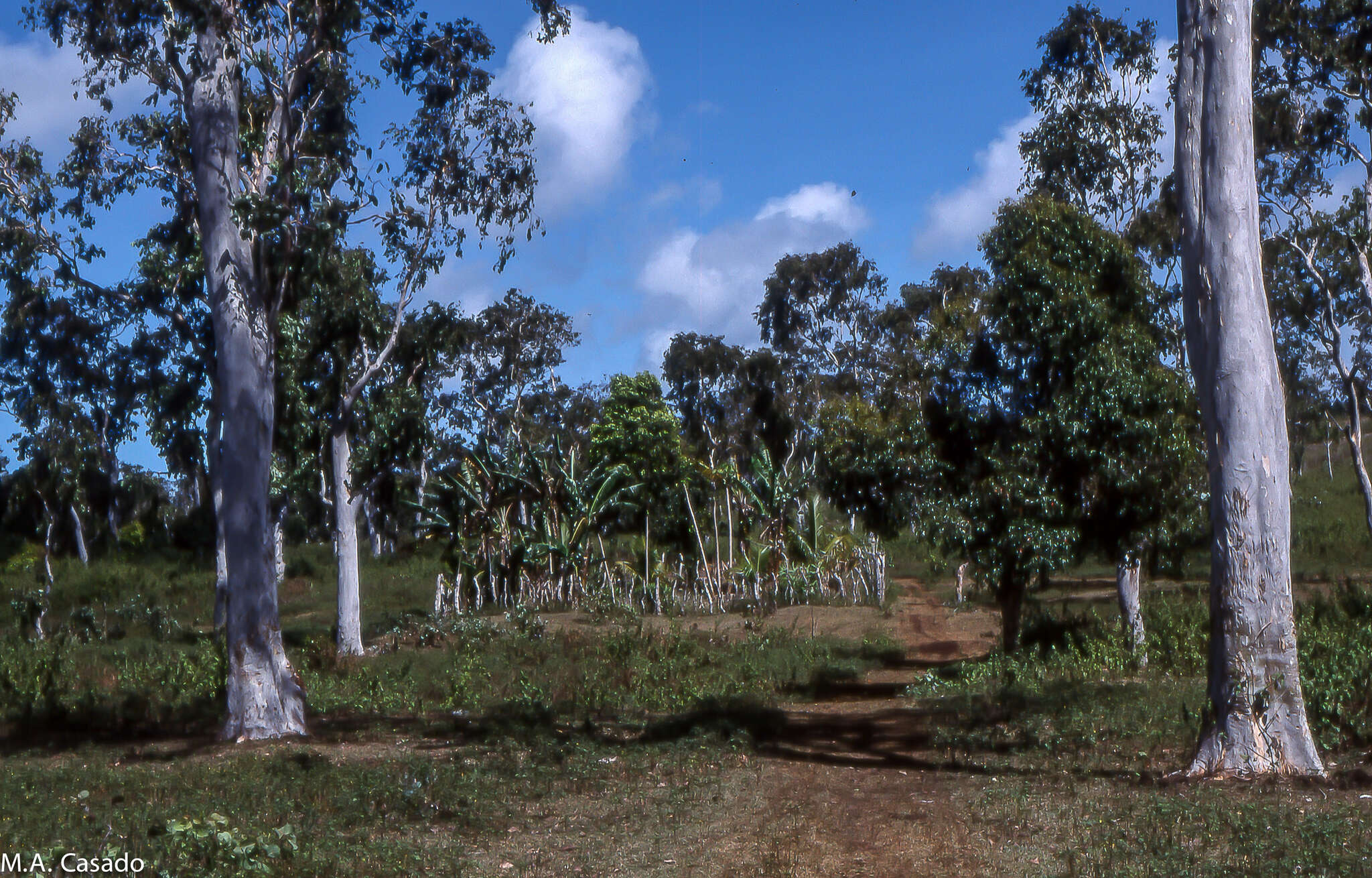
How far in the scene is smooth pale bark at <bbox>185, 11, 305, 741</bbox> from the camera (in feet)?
37.7

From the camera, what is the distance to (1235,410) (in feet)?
26.6

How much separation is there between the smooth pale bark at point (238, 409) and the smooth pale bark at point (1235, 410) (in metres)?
8.57

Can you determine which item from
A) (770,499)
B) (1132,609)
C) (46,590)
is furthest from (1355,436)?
(46,590)

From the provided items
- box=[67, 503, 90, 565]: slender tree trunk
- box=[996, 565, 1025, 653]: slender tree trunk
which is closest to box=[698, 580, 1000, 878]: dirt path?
box=[996, 565, 1025, 653]: slender tree trunk

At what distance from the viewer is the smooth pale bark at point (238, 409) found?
452 inches

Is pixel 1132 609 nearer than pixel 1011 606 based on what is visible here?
Yes

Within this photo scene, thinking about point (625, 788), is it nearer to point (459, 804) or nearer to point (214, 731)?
point (459, 804)

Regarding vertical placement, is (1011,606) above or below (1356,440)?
below

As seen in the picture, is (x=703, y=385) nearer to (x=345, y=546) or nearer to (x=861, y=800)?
(x=345, y=546)

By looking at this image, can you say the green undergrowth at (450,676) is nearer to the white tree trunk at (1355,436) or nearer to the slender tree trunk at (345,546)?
the slender tree trunk at (345,546)

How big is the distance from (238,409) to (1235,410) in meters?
9.22

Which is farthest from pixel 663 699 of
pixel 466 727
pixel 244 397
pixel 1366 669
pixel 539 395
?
pixel 539 395

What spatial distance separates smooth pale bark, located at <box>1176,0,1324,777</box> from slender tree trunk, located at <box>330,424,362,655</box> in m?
15.1

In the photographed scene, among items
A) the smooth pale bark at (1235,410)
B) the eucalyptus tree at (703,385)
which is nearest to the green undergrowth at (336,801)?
the smooth pale bark at (1235,410)
